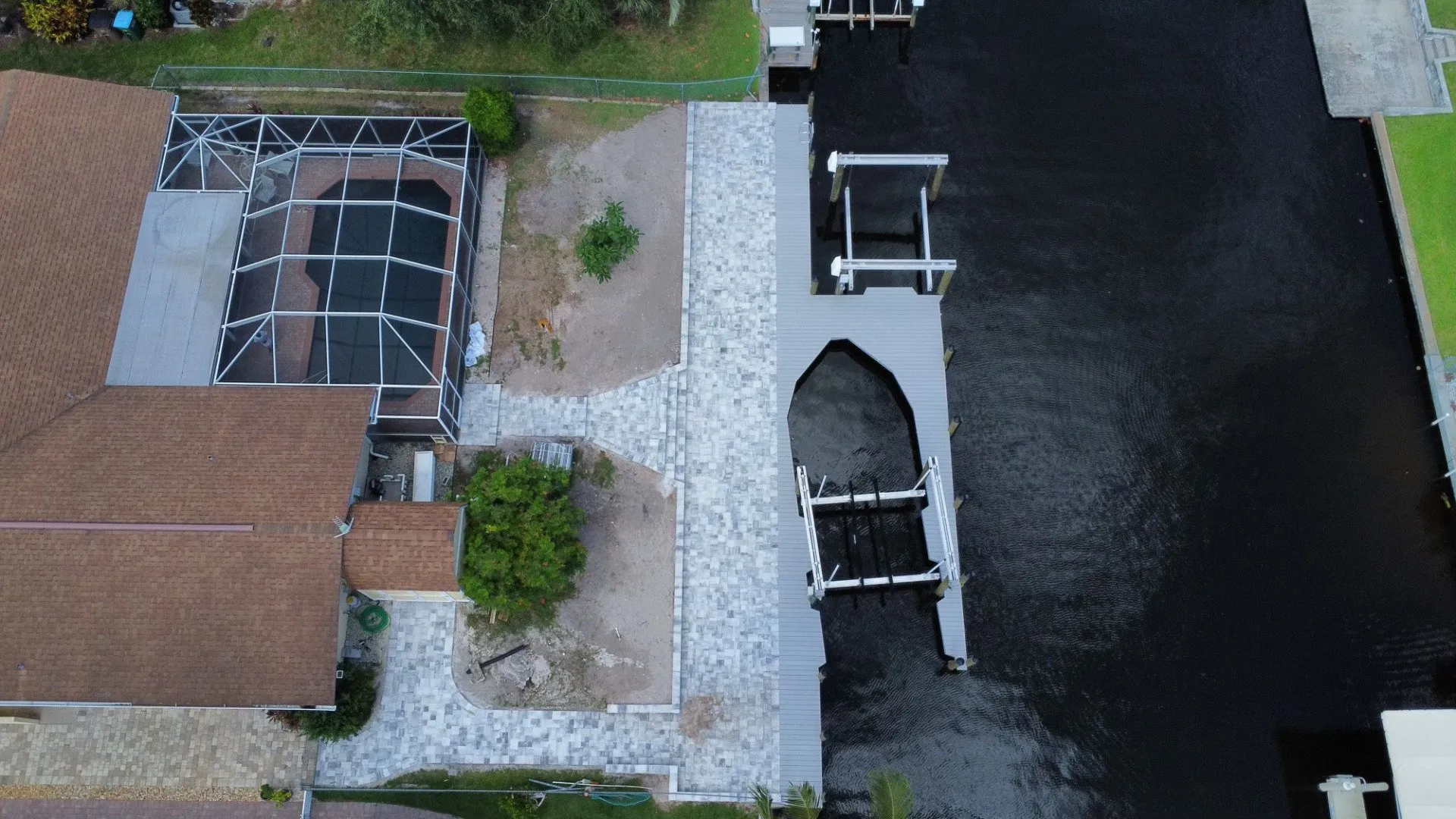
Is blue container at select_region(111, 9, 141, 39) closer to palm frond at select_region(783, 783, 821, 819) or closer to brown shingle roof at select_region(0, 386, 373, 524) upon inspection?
brown shingle roof at select_region(0, 386, 373, 524)

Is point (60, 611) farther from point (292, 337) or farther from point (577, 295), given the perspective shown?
point (577, 295)

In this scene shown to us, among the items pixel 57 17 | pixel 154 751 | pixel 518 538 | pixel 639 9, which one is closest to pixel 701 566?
pixel 518 538

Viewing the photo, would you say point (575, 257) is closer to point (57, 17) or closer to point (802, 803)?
point (802, 803)

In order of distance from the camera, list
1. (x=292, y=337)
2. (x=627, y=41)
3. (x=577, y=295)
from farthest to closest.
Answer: (x=627, y=41) < (x=577, y=295) < (x=292, y=337)

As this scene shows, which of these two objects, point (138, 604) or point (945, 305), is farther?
point (945, 305)

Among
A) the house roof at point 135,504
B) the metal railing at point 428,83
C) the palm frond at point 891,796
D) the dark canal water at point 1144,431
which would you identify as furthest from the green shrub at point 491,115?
the palm frond at point 891,796

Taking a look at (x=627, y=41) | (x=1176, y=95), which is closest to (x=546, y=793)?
(x=627, y=41)
